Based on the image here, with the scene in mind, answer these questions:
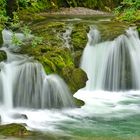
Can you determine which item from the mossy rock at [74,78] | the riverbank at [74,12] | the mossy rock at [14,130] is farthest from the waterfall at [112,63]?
the riverbank at [74,12]

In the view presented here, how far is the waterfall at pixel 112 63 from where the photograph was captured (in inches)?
696

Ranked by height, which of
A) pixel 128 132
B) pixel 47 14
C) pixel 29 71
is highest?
pixel 47 14

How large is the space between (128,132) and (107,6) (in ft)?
68.3

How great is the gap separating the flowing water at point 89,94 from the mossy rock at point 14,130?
0.89 metres

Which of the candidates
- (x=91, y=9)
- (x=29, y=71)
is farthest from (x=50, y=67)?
(x=91, y=9)

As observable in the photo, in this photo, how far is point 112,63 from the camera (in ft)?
59.4

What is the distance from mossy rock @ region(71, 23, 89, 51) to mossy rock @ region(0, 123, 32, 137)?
7.33 m

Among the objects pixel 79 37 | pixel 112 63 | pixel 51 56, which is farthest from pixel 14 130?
pixel 79 37

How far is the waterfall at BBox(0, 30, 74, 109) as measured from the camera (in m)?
14.5

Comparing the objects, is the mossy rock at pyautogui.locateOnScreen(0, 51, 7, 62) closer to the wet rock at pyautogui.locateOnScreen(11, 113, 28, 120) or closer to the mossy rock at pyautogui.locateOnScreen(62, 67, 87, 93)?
the mossy rock at pyautogui.locateOnScreen(62, 67, 87, 93)

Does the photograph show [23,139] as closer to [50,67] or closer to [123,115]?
[123,115]

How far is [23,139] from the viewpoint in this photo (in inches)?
415

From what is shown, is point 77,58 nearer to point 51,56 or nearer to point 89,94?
point 89,94

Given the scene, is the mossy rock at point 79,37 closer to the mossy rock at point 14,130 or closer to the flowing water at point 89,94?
the flowing water at point 89,94
